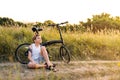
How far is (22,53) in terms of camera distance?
1218 centimetres

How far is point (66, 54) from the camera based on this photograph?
1162cm

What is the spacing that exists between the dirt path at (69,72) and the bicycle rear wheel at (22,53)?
1.46 ft

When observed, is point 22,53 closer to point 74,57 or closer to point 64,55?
point 64,55

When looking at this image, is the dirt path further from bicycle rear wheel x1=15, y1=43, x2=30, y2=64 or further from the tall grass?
the tall grass

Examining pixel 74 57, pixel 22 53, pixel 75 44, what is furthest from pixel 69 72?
pixel 75 44

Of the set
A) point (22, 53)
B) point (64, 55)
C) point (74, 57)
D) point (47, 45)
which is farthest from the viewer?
point (74, 57)

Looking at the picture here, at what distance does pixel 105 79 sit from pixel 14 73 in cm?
201

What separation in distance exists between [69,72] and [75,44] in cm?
391

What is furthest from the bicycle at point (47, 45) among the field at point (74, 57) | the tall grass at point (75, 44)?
the tall grass at point (75, 44)

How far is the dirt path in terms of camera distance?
30.8ft

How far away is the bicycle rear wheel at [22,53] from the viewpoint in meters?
11.4

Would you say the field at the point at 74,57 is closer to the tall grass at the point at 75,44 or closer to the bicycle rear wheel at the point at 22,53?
the tall grass at the point at 75,44

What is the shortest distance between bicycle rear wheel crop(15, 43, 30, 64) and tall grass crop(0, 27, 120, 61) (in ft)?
1.07

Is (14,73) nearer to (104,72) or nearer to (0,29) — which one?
(104,72)
